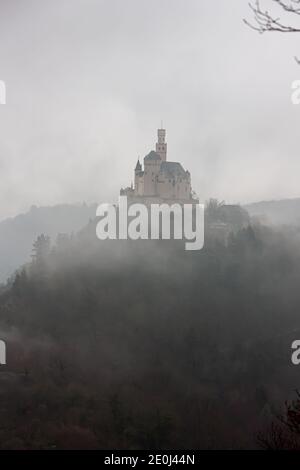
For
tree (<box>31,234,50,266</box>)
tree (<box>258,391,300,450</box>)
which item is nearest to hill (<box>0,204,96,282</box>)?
tree (<box>31,234,50,266</box>)

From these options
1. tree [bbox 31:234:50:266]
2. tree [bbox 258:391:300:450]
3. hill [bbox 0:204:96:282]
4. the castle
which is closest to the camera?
tree [bbox 258:391:300:450]

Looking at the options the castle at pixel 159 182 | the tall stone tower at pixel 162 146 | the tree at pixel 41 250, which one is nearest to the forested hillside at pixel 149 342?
the tree at pixel 41 250

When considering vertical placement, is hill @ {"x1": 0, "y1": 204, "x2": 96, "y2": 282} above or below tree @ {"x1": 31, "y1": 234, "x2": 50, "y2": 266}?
above

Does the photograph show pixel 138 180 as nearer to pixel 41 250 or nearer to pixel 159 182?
pixel 159 182

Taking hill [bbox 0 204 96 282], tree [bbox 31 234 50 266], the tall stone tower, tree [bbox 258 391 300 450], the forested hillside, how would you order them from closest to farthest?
tree [bbox 258 391 300 450] < the forested hillside < the tall stone tower < tree [bbox 31 234 50 266] < hill [bbox 0 204 96 282]

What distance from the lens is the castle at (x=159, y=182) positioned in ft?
195

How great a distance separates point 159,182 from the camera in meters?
59.4

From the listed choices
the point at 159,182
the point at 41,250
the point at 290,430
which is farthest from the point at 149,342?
the point at 290,430

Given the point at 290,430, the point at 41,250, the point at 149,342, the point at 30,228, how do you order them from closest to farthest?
the point at 290,430 → the point at 149,342 → the point at 41,250 → the point at 30,228

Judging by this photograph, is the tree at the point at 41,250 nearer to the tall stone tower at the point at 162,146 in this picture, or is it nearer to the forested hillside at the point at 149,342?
the forested hillside at the point at 149,342

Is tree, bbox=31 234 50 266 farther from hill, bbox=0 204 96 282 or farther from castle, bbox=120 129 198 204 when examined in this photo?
hill, bbox=0 204 96 282

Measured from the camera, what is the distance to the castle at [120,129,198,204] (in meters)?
59.4

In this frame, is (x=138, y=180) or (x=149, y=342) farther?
(x=138, y=180)

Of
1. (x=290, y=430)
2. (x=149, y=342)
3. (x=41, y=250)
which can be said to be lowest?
(x=290, y=430)
